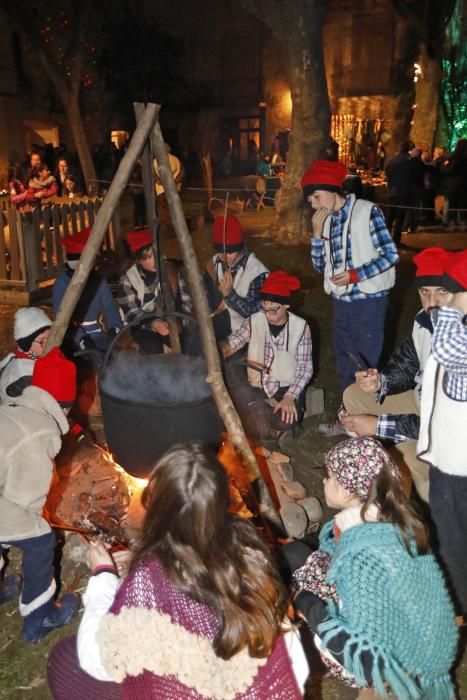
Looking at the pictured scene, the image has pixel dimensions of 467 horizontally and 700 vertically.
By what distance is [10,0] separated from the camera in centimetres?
1378

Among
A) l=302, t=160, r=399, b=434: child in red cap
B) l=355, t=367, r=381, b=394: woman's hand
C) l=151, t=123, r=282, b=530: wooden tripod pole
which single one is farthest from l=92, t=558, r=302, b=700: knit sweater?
l=302, t=160, r=399, b=434: child in red cap

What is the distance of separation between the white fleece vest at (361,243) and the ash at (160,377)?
150cm

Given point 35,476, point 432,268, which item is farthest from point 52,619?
point 432,268

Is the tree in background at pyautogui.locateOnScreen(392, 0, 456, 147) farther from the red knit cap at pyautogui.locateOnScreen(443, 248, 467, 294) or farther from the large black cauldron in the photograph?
the large black cauldron

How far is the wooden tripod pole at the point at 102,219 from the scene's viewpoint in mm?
2635

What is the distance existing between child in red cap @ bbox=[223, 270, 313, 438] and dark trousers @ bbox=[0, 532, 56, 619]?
6.64 feet

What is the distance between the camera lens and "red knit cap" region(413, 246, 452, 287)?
3.28 meters

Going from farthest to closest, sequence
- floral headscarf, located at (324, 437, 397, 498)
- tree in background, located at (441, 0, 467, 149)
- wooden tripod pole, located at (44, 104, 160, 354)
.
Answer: tree in background, located at (441, 0, 467, 149) → wooden tripod pole, located at (44, 104, 160, 354) → floral headscarf, located at (324, 437, 397, 498)

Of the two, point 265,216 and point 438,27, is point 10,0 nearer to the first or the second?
point 265,216

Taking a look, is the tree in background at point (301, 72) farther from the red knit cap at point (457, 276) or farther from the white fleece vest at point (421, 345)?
the red knit cap at point (457, 276)

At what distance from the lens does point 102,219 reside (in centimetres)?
281

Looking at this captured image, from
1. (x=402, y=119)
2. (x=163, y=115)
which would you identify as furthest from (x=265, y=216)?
(x=163, y=115)

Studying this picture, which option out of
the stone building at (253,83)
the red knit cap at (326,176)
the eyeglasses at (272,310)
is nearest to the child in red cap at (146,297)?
the eyeglasses at (272,310)

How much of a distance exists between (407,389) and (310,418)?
1.34 meters
